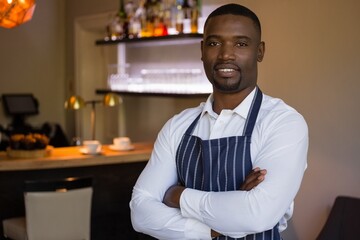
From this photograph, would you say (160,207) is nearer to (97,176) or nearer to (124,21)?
(97,176)

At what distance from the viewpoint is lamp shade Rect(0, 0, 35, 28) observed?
3.64m

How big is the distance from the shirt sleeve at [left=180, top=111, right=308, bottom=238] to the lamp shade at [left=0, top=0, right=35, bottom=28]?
253 cm

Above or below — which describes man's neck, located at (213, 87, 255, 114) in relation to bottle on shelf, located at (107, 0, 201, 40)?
below

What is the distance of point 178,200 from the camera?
170cm

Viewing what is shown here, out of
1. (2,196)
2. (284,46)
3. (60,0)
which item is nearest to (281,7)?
(284,46)

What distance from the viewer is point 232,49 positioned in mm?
1621

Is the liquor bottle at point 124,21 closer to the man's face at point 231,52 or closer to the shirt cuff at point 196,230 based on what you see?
the man's face at point 231,52

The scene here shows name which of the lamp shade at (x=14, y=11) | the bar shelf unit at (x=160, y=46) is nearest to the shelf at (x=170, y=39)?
the bar shelf unit at (x=160, y=46)

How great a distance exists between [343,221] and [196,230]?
1834mm

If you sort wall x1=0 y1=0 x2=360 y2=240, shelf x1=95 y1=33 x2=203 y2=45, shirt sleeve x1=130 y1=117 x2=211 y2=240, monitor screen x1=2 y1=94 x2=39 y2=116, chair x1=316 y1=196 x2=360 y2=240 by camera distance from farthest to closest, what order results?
monitor screen x1=2 y1=94 x2=39 y2=116
shelf x1=95 y1=33 x2=203 y2=45
wall x1=0 y1=0 x2=360 y2=240
chair x1=316 y1=196 x2=360 y2=240
shirt sleeve x1=130 y1=117 x2=211 y2=240

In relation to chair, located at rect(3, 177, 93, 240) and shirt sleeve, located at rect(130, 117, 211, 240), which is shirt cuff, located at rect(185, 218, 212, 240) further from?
chair, located at rect(3, 177, 93, 240)

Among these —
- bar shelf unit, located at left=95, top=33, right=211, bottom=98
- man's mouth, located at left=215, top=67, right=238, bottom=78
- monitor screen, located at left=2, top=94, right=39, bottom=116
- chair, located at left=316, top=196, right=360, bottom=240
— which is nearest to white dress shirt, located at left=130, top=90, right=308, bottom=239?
man's mouth, located at left=215, top=67, right=238, bottom=78

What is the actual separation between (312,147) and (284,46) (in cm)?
72

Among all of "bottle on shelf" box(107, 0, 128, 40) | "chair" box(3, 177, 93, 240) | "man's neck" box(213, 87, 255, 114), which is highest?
"bottle on shelf" box(107, 0, 128, 40)
